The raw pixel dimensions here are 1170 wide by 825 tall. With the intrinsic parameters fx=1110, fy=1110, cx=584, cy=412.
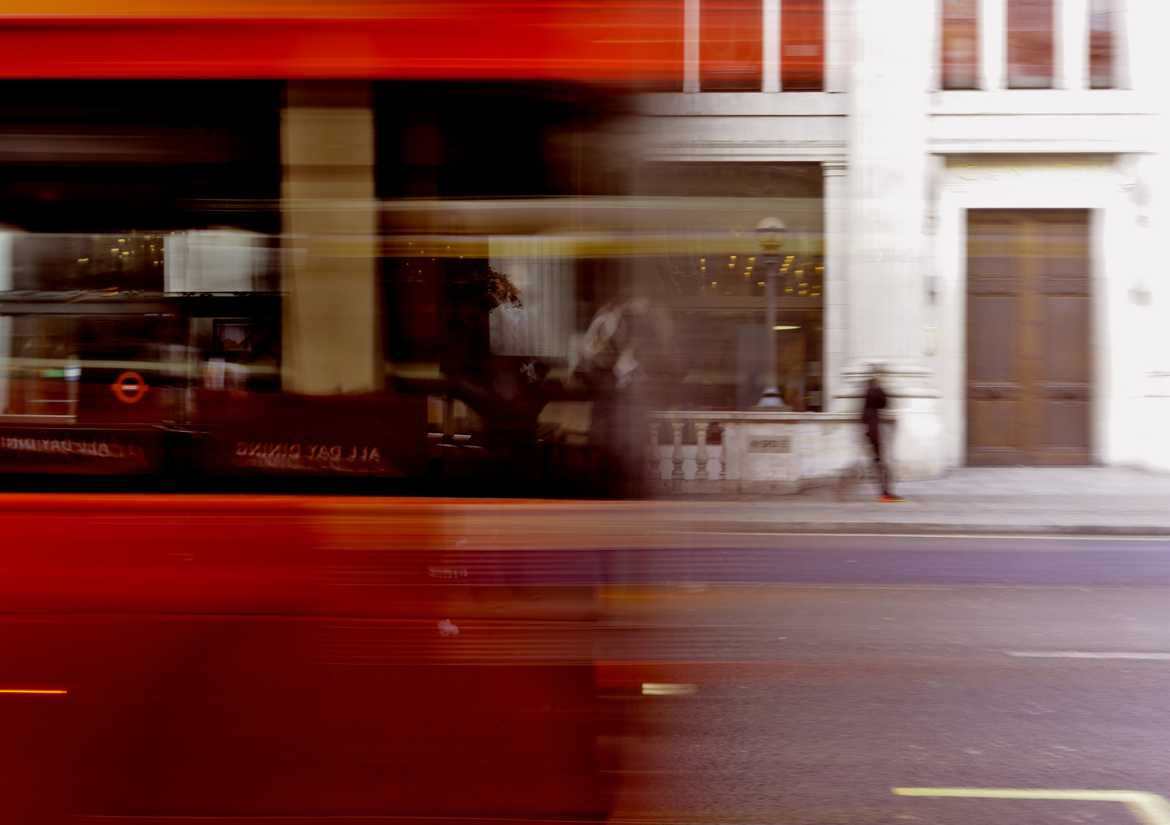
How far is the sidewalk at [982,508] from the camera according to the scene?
13102mm

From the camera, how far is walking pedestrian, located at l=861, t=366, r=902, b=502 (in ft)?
48.2

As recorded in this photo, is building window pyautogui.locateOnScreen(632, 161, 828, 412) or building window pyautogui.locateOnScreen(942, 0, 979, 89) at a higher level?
building window pyautogui.locateOnScreen(942, 0, 979, 89)

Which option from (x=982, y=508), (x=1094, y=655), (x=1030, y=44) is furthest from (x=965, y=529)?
(x=1030, y=44)

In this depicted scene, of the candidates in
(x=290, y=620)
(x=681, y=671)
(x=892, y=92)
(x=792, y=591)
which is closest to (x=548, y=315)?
(x=290, y=620)

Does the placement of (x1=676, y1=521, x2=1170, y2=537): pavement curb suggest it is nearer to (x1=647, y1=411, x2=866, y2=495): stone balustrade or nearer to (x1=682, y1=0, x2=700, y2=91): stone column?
(x1=647, y1=411, x2=866, y2=495): stone balustrade

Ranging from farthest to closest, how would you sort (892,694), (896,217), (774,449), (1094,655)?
(896,217) < (774,449) < (1094,655) < (892,694)

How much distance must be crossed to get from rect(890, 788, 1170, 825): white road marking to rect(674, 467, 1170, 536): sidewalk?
6.75m

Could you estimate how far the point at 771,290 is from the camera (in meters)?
16.8

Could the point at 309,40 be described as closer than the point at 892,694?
Yes

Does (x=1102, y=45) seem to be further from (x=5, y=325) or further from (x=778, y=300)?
(x=5, y=325)

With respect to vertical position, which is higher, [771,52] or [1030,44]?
[1030,44]

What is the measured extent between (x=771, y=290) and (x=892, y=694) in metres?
11.2

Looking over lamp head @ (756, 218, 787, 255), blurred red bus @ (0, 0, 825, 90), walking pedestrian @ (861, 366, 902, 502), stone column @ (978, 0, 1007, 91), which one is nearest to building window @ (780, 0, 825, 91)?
lamp head @ (756, 218, 787, 255)

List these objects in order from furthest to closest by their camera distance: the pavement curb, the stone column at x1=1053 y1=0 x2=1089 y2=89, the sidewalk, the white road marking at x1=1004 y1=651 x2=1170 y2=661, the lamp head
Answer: the stone column at x1=1053 y1=0 x2=1089 y2=89, the lamp head, the sidewalk, the pavement curb, the white road marking at x1=1004 y1=651 x2=1170 y2=661
